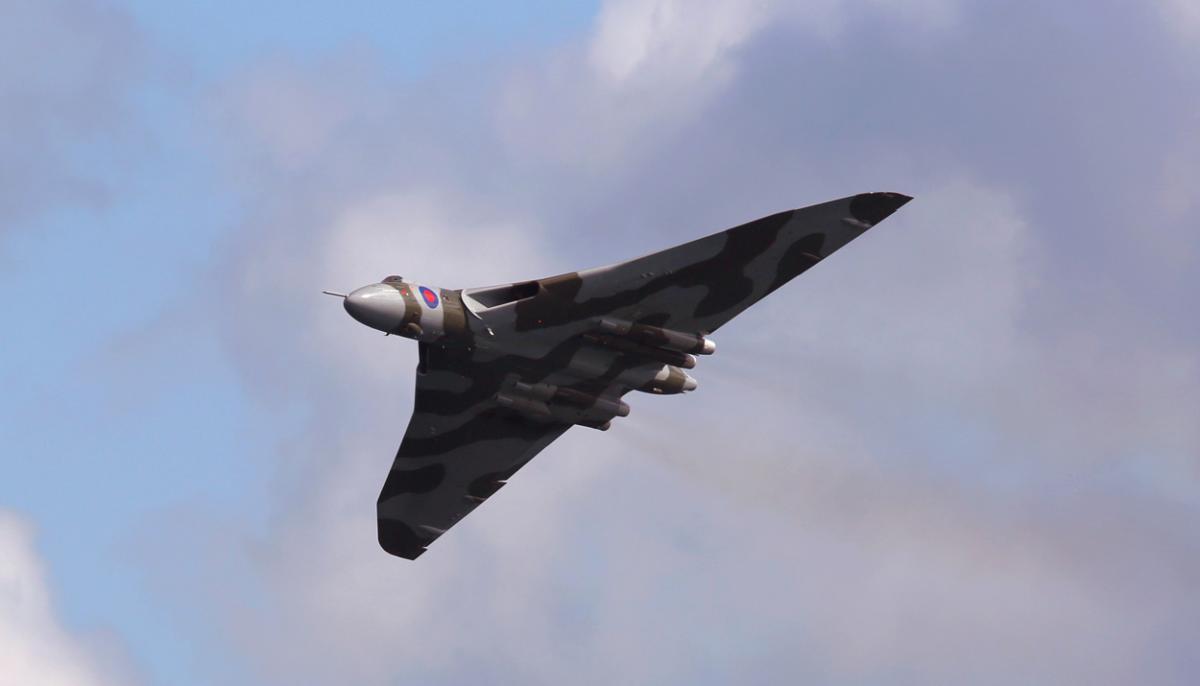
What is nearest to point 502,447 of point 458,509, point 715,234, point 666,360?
point 458,509

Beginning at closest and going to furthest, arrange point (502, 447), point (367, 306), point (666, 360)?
point (367, 306) → point (666, 360) → point (502, 447)

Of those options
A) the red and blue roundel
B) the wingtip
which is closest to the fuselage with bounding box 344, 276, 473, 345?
the red and blue roundel

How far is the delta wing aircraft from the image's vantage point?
50.4 metres

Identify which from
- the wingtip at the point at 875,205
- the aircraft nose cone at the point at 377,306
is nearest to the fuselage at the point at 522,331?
the aircraft nose cone at the point at 377,306

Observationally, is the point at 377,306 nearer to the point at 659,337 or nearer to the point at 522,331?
the point at 522,331

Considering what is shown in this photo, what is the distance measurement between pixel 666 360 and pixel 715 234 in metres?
4.58

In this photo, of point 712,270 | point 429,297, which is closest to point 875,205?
point 712,270

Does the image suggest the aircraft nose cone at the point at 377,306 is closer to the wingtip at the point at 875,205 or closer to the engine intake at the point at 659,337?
the engine intake at the point at 659,337

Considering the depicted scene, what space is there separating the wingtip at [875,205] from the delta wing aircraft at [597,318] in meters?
0.04

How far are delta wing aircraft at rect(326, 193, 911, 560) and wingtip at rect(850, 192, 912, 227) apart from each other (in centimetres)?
4

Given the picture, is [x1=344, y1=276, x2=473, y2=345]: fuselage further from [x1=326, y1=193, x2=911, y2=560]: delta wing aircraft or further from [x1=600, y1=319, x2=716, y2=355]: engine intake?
[x1=600, y1=319, x2=716, y2=355]: engine intake

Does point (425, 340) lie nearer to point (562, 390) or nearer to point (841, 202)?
point (562, 390)

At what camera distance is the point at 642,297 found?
51.3m

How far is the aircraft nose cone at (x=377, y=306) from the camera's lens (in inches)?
1945
